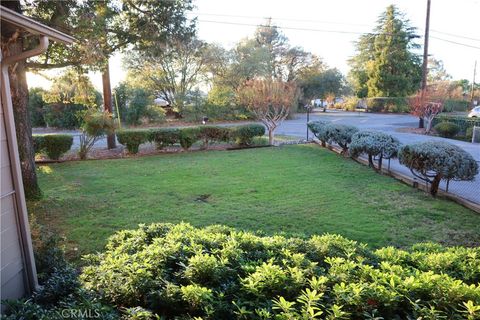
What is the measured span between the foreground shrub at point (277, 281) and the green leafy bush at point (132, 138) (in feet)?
28.7

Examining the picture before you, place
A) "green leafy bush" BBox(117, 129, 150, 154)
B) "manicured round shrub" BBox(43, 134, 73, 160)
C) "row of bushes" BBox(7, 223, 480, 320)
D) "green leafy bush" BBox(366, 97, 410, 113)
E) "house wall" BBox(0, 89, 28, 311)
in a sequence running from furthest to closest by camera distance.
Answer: "green leafy bush" BBox(366, 97, 410, 113)
"green leafy bush" BBox(117, 129, 150, 154)
"manicured round shrub" BBox(43, 134, 73, 160)
"house wall" BBox(0, 89, 28, 311)
"row of bushes" BBox(7, 223, 480, 320)

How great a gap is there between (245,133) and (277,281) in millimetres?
10984

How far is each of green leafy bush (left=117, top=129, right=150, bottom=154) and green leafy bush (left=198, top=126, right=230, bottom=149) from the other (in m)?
1.99

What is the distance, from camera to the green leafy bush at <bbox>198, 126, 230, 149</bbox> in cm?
1256

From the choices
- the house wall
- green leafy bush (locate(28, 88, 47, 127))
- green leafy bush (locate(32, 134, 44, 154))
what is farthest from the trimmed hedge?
green leafy bush (locate(28, 88, 47, 127))

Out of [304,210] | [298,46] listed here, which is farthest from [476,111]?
[304,210]

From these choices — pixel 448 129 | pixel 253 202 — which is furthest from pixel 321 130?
pixel 448 129

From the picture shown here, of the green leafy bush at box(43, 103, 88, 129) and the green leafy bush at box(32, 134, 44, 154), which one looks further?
the green leafy bush at box(43, 103, 88, 129)

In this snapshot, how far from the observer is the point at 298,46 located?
31.3 m

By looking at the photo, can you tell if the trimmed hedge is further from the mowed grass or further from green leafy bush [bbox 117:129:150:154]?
green leafy bush [bbox 117:129:150:154]

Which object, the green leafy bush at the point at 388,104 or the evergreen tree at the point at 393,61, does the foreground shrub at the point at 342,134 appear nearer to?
the green leafy bush at the point at 388,104

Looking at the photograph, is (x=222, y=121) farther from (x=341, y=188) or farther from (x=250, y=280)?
(x=250, y=280)

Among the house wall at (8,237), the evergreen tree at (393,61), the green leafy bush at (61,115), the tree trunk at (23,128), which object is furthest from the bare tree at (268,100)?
the evergreen tree at (393,61)

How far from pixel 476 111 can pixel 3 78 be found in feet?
95.5
